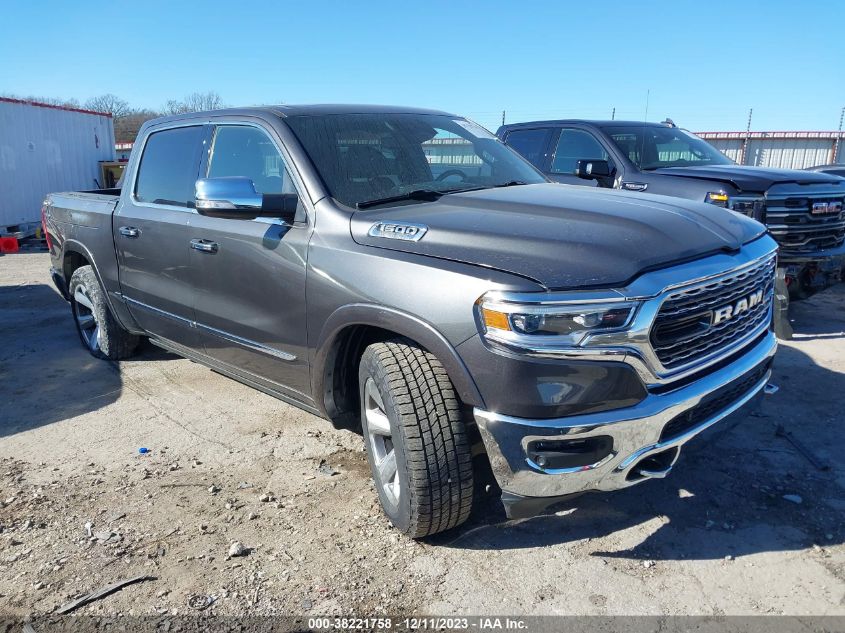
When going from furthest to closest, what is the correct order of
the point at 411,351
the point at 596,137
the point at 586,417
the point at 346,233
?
the point at 596,137, the point at 346,233, the point at 411,351, the point at 586,417

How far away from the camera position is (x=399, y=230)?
2840 mm

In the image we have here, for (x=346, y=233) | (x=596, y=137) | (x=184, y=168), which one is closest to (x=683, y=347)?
(x=346, y=233)

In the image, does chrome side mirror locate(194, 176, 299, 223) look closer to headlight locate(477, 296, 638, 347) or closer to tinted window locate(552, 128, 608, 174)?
headlight locate(477, 296, 638, 347)

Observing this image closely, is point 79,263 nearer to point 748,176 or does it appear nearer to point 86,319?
point 86,319

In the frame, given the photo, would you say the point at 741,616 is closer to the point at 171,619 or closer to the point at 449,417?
the point at 449,417

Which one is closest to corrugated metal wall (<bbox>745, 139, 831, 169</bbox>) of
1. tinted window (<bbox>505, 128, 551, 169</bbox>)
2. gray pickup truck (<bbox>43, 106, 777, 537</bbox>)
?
tinted window (<bbox>505, 128, 551, 169</bbox>)

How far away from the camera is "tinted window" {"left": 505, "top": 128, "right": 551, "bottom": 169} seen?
7.54 meters

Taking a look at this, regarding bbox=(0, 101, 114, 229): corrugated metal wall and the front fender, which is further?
bbox=(0, 101, 114, 229): corrugated metal wall

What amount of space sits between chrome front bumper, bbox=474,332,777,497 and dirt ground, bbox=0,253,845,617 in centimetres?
26

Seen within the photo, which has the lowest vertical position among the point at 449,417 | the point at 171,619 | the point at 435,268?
the point at 171,619

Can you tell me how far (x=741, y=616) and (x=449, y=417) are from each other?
1.31 metres

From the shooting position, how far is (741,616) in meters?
2.45

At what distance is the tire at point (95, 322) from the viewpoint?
5344mm

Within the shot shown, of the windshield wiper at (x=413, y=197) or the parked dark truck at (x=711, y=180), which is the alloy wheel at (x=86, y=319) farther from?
the parked dark truck at (x=711, y=180)
